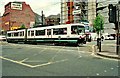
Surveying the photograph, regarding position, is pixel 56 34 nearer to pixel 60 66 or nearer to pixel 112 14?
pixel 112 14

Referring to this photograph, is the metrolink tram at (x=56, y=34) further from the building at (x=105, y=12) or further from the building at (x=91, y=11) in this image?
the building at (x=91, y=11)

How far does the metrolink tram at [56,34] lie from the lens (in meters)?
33.6

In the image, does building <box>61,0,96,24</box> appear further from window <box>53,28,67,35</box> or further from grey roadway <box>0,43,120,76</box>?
grey roadway <box>0,43,120,76</box>

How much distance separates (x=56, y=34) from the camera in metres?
36.8

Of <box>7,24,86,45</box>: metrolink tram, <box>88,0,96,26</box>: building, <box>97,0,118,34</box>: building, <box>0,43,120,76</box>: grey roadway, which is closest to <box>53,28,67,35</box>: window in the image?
<box>7,24,86,45</box>: metrolink tram

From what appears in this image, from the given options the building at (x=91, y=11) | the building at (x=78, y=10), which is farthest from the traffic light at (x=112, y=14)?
the building at (x=78, y=10)

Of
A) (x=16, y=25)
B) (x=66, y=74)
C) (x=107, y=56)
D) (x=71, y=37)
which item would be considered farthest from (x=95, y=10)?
(x=66, y=74)

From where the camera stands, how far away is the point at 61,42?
117ft

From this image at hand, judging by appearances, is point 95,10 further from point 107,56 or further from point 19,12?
point 107,56

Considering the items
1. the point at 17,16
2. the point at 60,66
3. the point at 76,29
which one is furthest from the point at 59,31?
the point at 17,16

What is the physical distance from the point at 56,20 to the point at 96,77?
118m

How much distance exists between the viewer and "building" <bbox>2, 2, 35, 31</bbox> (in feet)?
414

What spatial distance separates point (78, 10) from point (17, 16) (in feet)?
125

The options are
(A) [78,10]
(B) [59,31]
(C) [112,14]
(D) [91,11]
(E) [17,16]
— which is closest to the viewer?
(C) [112,14]
